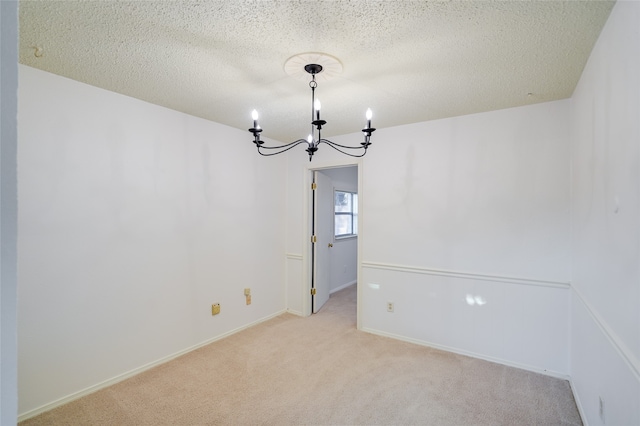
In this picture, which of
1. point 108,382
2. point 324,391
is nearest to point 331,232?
point 324,391

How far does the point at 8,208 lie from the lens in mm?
450

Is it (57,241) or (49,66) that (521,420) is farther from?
(49,66)

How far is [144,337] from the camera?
275cm

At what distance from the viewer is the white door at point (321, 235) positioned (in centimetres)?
434

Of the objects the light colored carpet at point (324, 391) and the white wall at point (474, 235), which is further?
the white wall at point (474, 235)

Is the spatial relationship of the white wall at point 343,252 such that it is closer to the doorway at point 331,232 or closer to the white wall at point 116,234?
the doorway at point 331,232

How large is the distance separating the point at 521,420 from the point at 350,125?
2.97 meters

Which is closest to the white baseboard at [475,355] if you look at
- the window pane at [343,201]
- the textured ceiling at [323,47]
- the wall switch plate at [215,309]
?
the wall switch plate at [215,309]

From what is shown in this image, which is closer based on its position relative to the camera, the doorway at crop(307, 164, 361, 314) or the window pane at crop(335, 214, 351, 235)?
the doorway at crop(307, 164, 361, 314)

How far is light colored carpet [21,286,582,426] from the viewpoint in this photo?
83.2 inches

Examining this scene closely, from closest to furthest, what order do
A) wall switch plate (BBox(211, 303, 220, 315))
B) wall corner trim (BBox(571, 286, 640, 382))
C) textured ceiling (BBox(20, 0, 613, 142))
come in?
A: wall corner trim (BBox(571, 286, 640, 382)) < textured ceiling (BBox(20, 0, 613, 142)) < wall switch plate (BBox(211, 303, 220, 315))

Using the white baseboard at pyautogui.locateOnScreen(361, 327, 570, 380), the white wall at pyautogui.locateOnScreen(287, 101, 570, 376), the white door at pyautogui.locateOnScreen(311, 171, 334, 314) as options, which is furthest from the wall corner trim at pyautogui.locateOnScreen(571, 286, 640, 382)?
the white door at pyautogui.locateOnScreen(311, 171, 334, 314)

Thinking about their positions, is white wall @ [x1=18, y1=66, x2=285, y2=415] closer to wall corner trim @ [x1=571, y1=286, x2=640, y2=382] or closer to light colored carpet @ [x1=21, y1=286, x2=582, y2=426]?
light colored carpet @ [x1=21, y1=286, x2=582, y2=426]

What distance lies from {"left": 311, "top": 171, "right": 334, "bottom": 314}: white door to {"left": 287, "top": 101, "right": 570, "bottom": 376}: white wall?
2.84 ft
